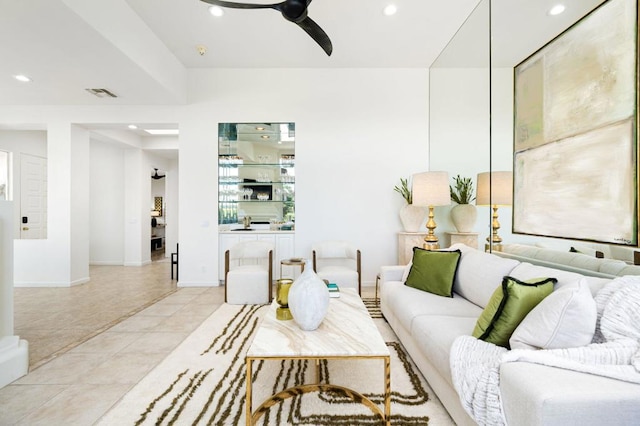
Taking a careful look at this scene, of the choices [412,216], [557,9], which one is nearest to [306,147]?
[412,216]

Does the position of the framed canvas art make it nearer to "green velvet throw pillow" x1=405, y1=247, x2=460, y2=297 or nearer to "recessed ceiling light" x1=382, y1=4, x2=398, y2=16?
"green velvet throw pillow" x1=405, y1=247, x2=460, y2=297

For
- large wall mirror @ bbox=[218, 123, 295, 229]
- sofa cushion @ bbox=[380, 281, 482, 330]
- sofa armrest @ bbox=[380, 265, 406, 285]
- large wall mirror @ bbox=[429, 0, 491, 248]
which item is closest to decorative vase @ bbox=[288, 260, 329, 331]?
sofa cushion @ bbox=[380, 281, 482, 330]

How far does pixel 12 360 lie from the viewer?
6.72ft

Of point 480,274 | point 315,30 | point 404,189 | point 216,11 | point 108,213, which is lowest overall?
point 480,274

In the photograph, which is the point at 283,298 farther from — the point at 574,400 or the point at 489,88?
the point at 489,88

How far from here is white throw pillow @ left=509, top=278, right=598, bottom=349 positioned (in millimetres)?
1279

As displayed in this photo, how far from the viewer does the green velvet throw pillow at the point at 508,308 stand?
150cm

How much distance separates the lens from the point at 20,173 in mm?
5434

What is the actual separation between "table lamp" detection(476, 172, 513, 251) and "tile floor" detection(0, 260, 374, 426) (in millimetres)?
1817

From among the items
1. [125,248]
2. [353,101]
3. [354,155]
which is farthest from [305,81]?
[125,248]

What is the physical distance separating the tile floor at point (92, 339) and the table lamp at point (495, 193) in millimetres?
1817

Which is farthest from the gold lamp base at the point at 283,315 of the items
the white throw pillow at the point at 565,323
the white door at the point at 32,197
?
the white door at the point at 32,197

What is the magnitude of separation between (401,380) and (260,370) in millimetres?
948

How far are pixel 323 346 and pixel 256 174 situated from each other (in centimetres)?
373
